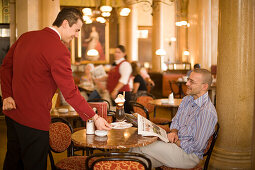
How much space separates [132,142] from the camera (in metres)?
2.40

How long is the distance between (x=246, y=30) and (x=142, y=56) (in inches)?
606

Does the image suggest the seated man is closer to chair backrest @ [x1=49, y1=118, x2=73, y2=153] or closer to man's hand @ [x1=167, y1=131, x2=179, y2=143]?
man's hand @ [x1=167, y1=131, x2=179, y2=143]

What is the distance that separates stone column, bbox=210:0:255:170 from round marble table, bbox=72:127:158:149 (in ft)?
4.51

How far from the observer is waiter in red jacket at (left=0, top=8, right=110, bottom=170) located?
209 centimetres

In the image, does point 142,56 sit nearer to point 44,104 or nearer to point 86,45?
point 86,45

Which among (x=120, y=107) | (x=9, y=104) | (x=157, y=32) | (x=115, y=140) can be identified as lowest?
(x=115, y=140)

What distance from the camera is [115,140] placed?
8.13 feet

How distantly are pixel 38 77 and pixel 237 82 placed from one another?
2331mm

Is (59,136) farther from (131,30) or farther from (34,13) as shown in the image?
(131,30)

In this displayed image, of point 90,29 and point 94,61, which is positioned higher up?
point 90,29

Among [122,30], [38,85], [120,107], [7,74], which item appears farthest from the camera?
[122,30]

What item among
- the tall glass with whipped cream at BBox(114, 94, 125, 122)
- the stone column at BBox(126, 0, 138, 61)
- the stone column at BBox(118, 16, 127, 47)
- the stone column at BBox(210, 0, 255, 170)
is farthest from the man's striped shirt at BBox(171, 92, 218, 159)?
the stone column at BBox(118, 16, 127, 47)

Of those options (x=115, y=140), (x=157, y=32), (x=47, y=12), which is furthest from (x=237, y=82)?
(x=157, y=32)

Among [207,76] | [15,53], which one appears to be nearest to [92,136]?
[15,53]
